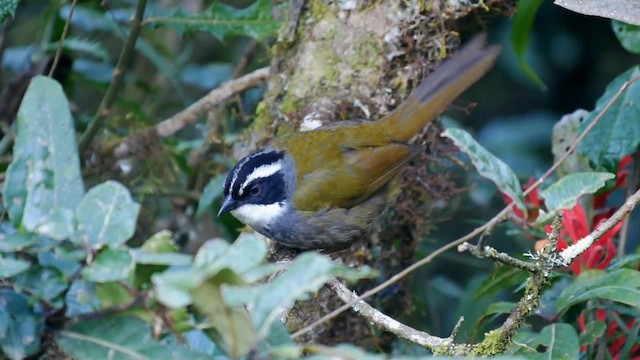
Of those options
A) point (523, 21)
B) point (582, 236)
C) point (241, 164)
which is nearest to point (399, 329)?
point (582, 236)

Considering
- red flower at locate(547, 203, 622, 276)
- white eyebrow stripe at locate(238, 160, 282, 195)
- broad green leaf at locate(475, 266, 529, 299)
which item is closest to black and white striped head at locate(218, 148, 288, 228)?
white eyebrow stripe at locate(238, 160, 282, 195)

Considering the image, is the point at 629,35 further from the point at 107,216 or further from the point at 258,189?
the point at 107,216

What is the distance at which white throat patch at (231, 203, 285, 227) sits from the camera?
3.65 metres

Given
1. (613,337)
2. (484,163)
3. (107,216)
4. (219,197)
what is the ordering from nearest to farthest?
1. (107,216)
2. (484,163)
3. (613,337)
4. (219,197)

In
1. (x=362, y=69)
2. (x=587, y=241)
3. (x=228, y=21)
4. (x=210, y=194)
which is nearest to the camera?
(x=587, y=241)

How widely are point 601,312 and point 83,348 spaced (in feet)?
6.41

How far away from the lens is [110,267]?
1.57m

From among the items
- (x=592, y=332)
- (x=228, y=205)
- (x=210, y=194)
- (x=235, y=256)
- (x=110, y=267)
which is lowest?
(x=210, y=194)

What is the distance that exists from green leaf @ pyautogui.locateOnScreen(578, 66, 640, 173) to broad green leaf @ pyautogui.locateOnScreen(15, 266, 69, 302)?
2.13m

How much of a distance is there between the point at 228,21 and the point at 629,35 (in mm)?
1634

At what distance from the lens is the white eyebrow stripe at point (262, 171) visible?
11.8 ft

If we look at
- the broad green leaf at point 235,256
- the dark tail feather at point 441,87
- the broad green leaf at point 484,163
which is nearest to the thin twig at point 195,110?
the dark tail feather at point 441,87

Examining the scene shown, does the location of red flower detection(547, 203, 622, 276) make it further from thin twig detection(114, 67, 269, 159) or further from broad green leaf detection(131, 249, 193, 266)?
broad green leaf detection(131, 249, 193, 266)

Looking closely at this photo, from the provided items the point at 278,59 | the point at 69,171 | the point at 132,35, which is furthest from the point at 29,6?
the point at 69,171
